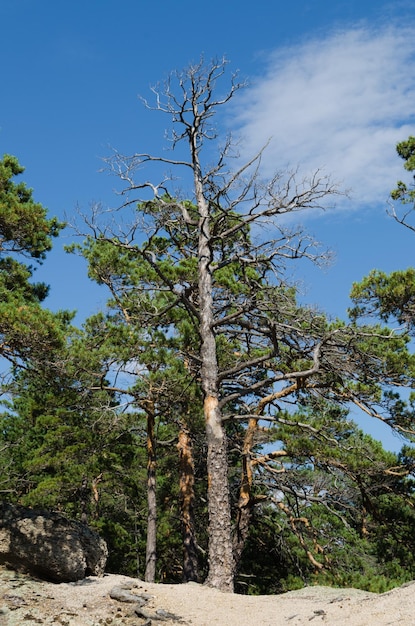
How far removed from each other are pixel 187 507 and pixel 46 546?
572 cm

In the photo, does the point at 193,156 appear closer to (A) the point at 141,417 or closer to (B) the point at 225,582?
(A) the point at 141,417

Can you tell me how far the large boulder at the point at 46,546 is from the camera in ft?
31.2

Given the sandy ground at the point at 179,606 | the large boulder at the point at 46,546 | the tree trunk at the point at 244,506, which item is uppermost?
the tree trunk at the point at 244,506

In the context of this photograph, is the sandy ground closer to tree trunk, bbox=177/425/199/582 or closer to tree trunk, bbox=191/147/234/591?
tree trunk, bbox=191/147/234/591

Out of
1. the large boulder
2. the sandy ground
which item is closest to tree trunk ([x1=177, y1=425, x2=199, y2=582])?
the large boulder

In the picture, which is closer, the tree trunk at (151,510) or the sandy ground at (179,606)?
the sandy ground at (179,606)

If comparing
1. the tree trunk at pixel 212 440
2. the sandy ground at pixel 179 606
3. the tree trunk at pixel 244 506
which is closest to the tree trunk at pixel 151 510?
the tree trunk at pixel 244 506

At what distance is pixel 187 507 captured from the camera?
14859 mm

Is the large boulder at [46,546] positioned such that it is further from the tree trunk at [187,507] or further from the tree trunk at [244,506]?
the tree trunk at [244,506]

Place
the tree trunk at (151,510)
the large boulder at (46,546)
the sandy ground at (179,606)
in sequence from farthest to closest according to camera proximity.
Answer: the tree trunk at (151,510) < the large boulder at (46,546) < the sandy ground at (179,606)

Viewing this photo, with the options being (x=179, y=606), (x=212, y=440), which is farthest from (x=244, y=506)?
(x=179, y=606)

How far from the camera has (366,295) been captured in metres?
13.0

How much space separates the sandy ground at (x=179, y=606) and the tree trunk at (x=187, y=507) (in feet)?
16.2

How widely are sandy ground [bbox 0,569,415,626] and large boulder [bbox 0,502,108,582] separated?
283 mm
